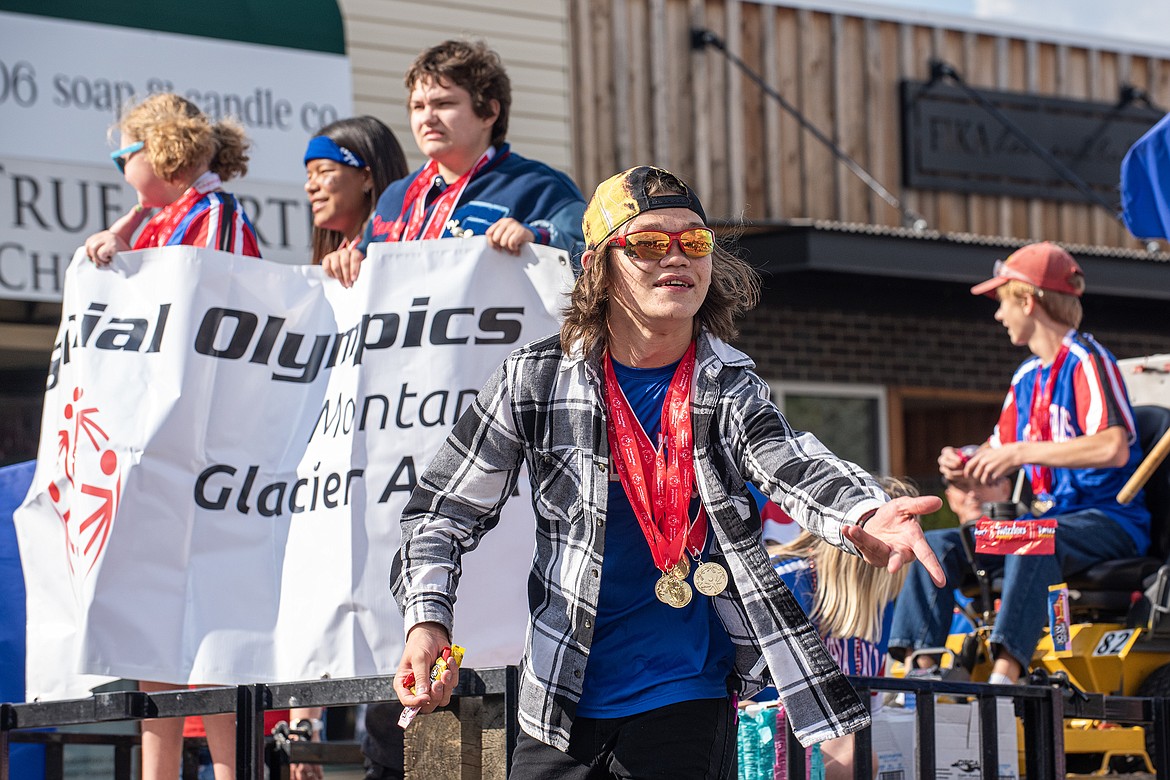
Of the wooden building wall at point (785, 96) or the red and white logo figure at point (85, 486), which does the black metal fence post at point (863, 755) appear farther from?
the wooden building wall at point (785, 96)

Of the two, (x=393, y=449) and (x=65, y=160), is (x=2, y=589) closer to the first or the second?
(x=393, y=449)

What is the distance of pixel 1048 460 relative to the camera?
5758 millimetres

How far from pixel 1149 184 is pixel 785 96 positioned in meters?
6.02

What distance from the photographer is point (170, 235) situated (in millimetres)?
5289

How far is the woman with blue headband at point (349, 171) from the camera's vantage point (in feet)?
18.2

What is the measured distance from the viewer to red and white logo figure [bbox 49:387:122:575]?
4.93 meters

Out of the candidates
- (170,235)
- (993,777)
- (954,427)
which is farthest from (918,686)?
(954,427)

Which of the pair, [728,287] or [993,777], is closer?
[728,287]

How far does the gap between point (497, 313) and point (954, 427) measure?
10.7 metres

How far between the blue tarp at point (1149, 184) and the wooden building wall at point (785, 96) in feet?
17.2

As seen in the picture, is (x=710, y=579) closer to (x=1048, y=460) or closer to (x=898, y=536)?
(x=898, y=536)

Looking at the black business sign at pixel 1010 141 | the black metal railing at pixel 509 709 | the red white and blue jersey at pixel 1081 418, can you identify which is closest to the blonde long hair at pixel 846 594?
the black metal railing at pixel 509 709

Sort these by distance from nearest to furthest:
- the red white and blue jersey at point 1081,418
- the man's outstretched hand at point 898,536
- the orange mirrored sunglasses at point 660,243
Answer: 1. the man's outstretched hand at point 898,536
2. the orange mirrored sunglasses at point 660,243
3. the red white and blue jersey at point 1081,418

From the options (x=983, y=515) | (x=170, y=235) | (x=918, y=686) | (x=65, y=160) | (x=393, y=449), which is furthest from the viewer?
(x=65, y=160)
